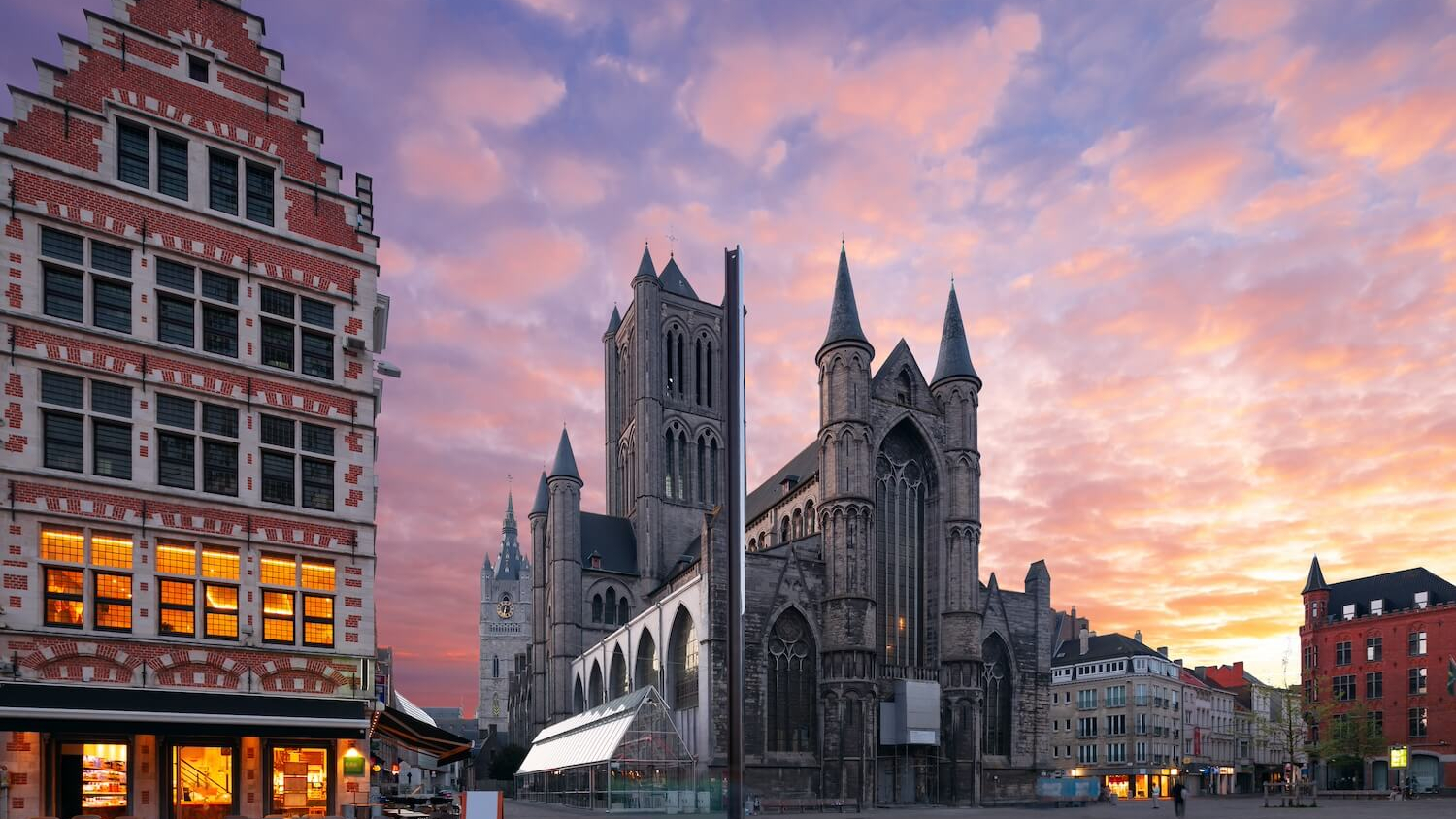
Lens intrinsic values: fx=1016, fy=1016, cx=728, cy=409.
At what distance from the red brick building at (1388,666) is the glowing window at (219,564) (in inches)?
2835

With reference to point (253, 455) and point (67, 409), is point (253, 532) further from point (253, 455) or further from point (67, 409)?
point (67, 409)

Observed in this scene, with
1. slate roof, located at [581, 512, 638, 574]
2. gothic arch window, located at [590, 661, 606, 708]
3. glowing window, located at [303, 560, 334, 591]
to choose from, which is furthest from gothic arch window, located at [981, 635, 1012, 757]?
glowing window, located at [303, 560, 334, 591]

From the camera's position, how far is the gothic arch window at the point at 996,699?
186ft

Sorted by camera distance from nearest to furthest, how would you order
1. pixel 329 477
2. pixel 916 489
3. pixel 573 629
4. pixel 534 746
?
pixel 329 477 < pixel 916 489 < pixel 534 746 < pixel 573 629

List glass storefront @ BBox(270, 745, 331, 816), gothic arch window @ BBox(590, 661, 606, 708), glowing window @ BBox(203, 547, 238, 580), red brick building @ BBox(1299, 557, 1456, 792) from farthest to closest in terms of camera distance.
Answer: gothic arch window @ BBox(590, 661, 606, 708) → red brick building @ BBox(1299, 557, 1456, 792) → glass storefront @ BBox(270, 745, 331, 816) → glowing window @ BBox(203, 547, 238, 580)

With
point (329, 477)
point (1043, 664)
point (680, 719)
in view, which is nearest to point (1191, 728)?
point (1043, 664)

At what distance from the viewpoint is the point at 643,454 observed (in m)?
77.2

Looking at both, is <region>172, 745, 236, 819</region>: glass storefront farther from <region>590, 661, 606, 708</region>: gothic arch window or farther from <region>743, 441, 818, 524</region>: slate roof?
<region>590, 661, 606, 708</region>: gothic arch window

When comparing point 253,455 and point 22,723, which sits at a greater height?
point 253,455

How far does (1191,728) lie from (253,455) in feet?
307

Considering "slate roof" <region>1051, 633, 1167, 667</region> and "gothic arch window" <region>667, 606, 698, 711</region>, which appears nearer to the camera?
"gothic arch window" <region>667, 606, 698, 711</region>

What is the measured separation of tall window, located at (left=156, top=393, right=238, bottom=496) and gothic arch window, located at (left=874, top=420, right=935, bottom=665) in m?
40.5

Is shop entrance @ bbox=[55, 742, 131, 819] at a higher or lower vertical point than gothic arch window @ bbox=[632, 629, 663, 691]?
higher

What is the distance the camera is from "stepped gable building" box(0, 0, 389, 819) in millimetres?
17375
